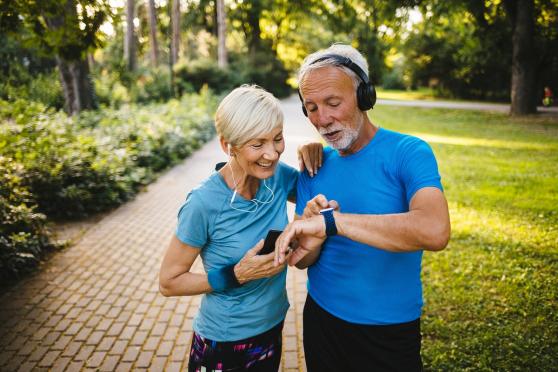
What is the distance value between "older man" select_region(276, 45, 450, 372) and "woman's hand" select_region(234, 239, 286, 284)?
0.10 metres

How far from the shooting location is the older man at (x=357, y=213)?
72.2 inches

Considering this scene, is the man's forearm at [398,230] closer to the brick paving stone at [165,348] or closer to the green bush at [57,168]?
the brick paving stone at [165,348]

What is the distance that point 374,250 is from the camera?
1922 mm

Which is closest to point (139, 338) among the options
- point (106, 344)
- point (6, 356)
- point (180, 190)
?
point (106, 344)

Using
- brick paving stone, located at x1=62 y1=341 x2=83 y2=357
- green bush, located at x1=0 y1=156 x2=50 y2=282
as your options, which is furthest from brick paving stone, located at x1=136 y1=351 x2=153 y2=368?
green bush, located at x1=0 y1=156 x2=50 y2=282

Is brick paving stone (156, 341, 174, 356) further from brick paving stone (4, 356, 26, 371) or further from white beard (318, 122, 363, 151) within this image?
white beard (318, 122, 363, 151)

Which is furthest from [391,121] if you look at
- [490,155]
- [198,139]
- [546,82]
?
[546,82]

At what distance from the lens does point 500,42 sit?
2305 centimetres

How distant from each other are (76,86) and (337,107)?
14.1 m

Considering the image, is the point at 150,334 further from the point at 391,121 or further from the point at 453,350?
the point at 391,121

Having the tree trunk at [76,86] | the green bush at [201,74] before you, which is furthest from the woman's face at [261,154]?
the green bush at [201,74]

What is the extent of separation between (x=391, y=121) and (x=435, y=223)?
2022cm

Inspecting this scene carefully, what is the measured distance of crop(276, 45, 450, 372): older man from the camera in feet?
6.01

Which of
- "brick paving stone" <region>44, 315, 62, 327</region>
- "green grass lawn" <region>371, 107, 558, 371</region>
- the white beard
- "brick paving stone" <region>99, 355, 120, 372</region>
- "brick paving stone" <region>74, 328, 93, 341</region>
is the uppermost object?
the white beard
